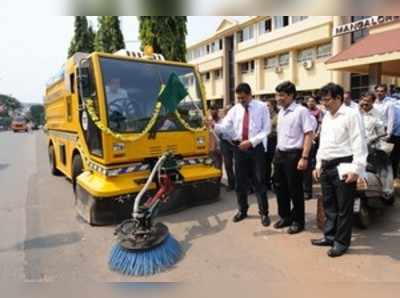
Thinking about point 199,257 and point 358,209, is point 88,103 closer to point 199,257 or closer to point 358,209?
point 199,257

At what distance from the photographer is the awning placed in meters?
10.4

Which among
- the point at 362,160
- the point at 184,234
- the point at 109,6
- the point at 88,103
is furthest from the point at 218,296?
the point at 88,103

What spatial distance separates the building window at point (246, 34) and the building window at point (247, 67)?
2.15 metres

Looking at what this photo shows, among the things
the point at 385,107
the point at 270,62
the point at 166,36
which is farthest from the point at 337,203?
the point at 270,62

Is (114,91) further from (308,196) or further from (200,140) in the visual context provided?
(308,196)

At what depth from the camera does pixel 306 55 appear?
2522 cm

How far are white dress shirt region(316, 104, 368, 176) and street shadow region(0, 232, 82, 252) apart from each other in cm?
323

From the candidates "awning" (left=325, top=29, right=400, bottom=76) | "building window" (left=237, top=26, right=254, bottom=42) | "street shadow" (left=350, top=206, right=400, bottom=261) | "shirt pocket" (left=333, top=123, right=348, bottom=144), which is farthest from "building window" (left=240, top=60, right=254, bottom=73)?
"shirt pocket" (left=333, top=123, right=348, bottom=144)

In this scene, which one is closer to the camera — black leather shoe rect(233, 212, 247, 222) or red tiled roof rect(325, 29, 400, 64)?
black leather shoe rect(233, 212, 247, 222)

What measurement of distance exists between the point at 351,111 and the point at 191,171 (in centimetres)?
279

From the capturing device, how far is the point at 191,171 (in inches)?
227

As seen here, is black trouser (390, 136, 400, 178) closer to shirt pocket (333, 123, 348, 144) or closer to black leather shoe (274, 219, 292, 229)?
black leather shoe (274, 219, 292, 229)

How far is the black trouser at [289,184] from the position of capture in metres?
4.39

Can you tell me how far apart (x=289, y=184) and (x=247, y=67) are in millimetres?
29324
